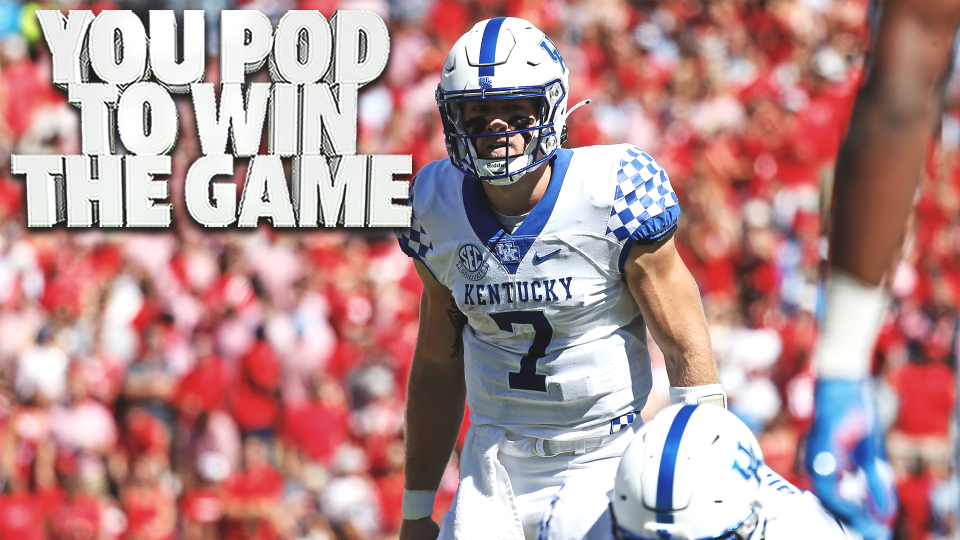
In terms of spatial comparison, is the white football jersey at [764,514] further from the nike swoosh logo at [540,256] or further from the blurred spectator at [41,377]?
the blurred spectator at [41,377]

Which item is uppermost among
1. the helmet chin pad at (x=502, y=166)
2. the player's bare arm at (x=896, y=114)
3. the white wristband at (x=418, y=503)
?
the player's bare arm at (x=896, y=114)

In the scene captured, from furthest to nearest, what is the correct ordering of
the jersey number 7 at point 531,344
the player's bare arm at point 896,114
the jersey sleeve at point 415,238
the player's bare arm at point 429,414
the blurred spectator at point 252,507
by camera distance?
the blurred spectator at point 252,507 < the player's bare arm at point 429,414 < the jersey sleeve at point 415,238 < the jersey number 7 at point 531,344 < the player's bare arm at point 896,114

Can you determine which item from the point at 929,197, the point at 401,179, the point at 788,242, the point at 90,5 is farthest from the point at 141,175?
the point at 929,197

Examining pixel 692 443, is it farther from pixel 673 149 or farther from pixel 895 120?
pixel 673 149

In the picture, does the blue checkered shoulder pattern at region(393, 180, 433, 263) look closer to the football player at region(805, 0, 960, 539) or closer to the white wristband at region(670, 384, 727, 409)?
the white wristband at region(670, 384, 727, 409)

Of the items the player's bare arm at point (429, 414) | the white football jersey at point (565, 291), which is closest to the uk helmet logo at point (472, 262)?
the white football jersey at point (565, 291)

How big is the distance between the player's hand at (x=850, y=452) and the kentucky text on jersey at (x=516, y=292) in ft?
3.03

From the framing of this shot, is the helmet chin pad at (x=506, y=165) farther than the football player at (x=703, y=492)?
Yes

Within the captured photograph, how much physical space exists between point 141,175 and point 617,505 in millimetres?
4164

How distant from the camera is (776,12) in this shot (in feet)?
29.0

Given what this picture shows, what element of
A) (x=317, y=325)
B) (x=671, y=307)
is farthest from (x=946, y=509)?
(x=671, y=307)

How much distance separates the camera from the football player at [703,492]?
2.04 meters

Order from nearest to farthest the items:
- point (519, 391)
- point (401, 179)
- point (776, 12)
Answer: point (519, 391) < point (401, 179) < point (776, 12)

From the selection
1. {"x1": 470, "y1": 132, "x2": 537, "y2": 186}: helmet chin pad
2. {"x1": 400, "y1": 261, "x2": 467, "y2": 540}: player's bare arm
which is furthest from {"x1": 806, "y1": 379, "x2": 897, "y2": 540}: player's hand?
{"x1": 400, "y1": 261, "x2": 467, "y2": 540}: player's bare arm
